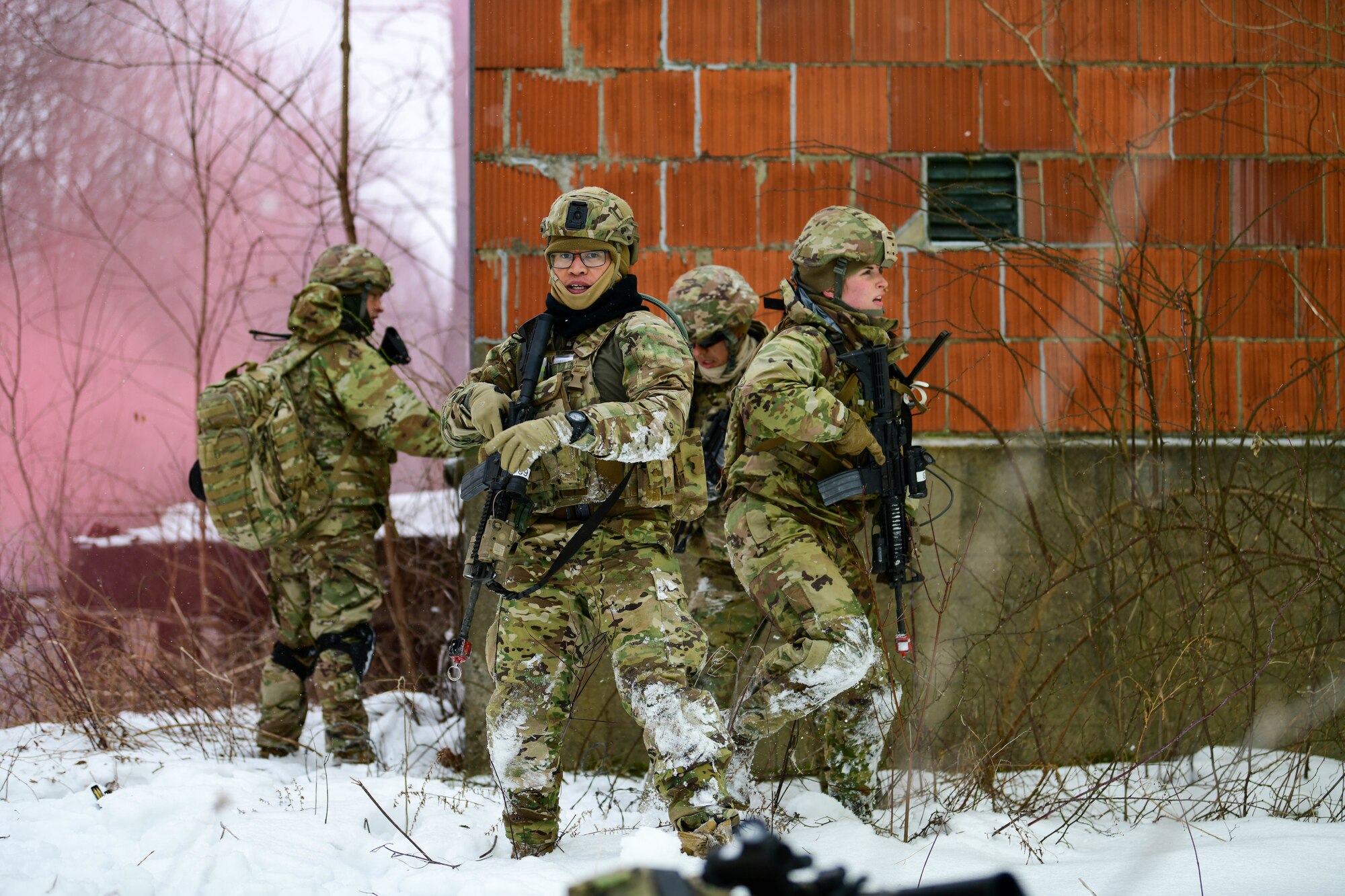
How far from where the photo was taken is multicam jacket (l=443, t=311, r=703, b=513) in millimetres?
3004

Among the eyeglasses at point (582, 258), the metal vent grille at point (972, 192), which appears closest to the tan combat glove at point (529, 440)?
the eyeglasses at point (582, 258)

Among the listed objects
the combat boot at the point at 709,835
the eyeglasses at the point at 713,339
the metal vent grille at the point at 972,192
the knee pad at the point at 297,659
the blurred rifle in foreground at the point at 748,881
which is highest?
the metal vent grille at the point at 972,192

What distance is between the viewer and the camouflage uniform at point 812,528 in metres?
3.29

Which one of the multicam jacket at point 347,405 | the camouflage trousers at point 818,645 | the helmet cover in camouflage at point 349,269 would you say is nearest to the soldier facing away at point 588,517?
the camouflage trousers at point 818,645

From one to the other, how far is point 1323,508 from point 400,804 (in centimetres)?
336

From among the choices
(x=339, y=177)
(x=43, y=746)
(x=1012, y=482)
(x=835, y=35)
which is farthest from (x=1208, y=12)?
(x=43, y=746)

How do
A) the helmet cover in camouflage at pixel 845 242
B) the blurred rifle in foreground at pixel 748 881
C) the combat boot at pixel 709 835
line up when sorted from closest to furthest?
the blurred rifle in foreground at pixel 748 881 < the combat boot at pixel 709 835 < the helmet cover in camouflage at pixel 845 242

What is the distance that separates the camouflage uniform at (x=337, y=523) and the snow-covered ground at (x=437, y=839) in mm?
282

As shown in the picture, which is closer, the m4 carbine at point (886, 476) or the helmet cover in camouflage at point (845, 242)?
the m4 carbine at point (886, 476)

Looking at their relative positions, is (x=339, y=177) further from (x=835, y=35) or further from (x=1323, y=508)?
(x=1323, y=508)

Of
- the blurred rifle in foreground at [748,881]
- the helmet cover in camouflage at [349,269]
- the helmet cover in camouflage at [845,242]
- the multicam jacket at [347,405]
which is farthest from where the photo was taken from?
the helmet cover in camouflage at [349,269]

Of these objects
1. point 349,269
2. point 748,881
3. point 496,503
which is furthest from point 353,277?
point 748,881

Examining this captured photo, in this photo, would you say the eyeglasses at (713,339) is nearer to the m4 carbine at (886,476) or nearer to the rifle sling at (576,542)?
the m4 carbine at (886,476)

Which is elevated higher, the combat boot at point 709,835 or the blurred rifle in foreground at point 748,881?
the blurred rifle in foreground at point 748,881
